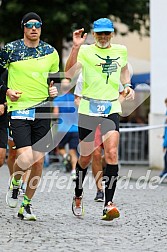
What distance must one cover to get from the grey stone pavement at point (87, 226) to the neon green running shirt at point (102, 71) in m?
1.22

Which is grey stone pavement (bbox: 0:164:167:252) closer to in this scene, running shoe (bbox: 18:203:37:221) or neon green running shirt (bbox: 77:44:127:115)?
running shoe (bbox: 18:203:37:221)

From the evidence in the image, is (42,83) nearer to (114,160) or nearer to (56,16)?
(114,160)

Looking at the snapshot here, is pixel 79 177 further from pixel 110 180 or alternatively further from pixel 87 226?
pixel 87 226

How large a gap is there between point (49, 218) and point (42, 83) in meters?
1.46

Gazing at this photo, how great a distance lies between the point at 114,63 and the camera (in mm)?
8828

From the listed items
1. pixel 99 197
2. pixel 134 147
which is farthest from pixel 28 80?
pixel 134 147

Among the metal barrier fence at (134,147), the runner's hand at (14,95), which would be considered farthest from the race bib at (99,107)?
the metal barrier fence at (134,147)

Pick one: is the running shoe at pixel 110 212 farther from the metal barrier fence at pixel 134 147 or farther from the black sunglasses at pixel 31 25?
the metal barrier fence at pixel 134 147

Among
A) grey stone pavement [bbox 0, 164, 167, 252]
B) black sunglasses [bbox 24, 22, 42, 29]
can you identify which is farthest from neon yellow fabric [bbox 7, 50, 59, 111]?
grey stone pavement [bbox 0, 164, 167, 252]

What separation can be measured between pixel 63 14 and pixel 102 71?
18.0 meters

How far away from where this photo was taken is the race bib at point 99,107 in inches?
→ 346

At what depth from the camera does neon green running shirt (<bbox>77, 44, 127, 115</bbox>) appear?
8.80 metres

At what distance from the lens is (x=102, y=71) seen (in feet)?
28.9

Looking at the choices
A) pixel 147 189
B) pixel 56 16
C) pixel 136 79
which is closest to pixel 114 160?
pixel 147 189
